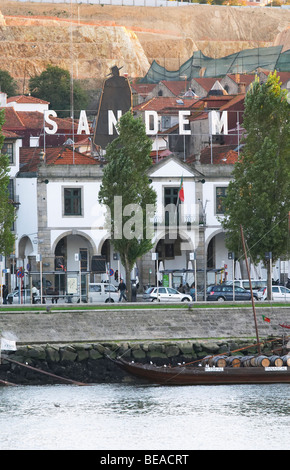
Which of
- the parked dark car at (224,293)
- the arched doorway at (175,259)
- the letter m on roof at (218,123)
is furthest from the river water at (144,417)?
the letter m on roof at (218,123)

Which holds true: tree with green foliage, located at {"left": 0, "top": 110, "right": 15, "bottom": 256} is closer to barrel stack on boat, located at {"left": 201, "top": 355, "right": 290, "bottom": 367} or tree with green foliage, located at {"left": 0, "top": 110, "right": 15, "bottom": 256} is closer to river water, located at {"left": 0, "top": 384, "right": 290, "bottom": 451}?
river water, located at {"left": 0, "top": 384, "right": 290, "bottom": 451}

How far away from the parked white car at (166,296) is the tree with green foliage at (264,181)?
5269 mm

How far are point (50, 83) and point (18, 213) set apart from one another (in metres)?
72.3

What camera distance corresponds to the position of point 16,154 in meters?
90.7

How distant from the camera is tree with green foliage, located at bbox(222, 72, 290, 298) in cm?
7231

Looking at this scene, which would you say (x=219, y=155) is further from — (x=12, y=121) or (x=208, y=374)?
(x=208, y=374)

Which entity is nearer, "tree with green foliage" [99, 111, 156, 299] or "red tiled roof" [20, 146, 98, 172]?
"tree with green foliage" [99, 111, 156, 299]

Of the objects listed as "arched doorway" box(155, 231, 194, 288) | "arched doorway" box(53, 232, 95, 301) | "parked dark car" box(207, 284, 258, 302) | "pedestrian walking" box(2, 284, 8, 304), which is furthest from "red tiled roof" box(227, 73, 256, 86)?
"parked dark car" box(207, 284, 258, 302)

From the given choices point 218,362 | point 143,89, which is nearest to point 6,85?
point 143,89

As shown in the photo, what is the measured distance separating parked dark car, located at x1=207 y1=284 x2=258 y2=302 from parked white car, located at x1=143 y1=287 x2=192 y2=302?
58.5 inches

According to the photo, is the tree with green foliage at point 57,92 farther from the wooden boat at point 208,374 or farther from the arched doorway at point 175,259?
the wooden boat at point 208,374

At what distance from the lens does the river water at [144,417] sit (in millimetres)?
45531

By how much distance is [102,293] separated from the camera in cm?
7719

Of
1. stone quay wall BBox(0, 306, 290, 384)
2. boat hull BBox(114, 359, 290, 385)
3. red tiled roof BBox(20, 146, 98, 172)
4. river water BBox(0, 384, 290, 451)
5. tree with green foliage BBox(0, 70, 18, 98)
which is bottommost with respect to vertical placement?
river water BBox(0, 384, 290, 451)
